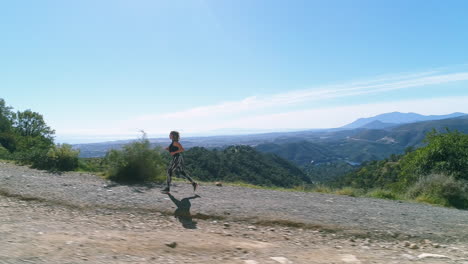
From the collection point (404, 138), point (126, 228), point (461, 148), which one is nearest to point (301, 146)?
point (404, 138)

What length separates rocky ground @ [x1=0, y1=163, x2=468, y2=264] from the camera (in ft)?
12.7

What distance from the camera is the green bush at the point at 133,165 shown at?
912 cm

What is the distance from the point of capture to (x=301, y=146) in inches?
6358

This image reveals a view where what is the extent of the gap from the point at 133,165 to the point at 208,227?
190 inches

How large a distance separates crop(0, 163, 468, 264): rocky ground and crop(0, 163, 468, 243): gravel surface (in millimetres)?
23

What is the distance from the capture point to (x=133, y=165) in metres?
9.17

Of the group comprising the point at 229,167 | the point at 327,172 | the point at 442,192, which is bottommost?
the point at 327,172

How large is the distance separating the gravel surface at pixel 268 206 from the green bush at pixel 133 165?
0.62 m

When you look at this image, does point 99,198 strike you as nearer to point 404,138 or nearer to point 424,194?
point 424,194

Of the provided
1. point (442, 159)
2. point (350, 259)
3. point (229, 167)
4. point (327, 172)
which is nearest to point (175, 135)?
point (350, 259)

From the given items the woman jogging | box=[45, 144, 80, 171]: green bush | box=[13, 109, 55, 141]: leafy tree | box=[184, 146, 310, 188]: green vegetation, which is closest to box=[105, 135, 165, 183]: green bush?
the woman jogging

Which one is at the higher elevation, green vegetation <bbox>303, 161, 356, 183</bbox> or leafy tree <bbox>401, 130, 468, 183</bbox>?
leafy tree <bbox>401, 130, 468, 183</bbox>

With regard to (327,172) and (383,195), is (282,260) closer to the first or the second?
(383,195)

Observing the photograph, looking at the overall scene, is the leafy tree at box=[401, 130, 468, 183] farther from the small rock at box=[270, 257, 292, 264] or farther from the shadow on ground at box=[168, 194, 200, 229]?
the small rock at box=[270, 257, 292, 264]
